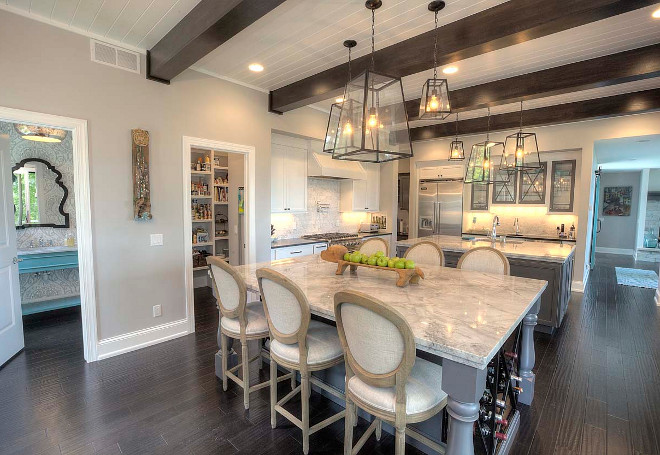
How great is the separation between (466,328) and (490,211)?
600 centimetres

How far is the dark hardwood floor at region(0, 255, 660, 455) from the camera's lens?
201cm

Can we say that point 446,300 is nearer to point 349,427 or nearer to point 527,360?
point 349,427

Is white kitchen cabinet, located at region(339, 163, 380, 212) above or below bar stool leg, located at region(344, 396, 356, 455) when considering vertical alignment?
above

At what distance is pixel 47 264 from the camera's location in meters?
3.98

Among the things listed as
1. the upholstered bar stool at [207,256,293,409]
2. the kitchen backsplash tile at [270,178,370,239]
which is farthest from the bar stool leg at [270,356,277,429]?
the kitchen backsplash tile at [270,178,370,239]

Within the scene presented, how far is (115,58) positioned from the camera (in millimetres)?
2984

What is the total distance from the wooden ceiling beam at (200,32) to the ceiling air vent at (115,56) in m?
0.12

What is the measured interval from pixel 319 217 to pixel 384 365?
4785mm

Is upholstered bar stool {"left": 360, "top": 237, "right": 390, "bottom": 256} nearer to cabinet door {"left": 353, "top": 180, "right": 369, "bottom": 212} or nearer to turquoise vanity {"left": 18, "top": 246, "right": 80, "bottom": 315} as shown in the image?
cabinet door {"left": 353, "top": 180, "right": 369, "bottom": 212}

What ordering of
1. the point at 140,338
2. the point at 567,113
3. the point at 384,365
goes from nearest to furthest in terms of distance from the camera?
the point at 384,365 → the point at 140,338 → the point at 567,113

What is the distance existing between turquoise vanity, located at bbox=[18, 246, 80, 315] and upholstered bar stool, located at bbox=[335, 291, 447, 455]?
420 cm

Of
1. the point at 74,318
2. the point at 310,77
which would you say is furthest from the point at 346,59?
the point at 74,318

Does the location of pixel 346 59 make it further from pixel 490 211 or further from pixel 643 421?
pixel 490 211

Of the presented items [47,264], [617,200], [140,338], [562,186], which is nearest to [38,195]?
[47,264]
